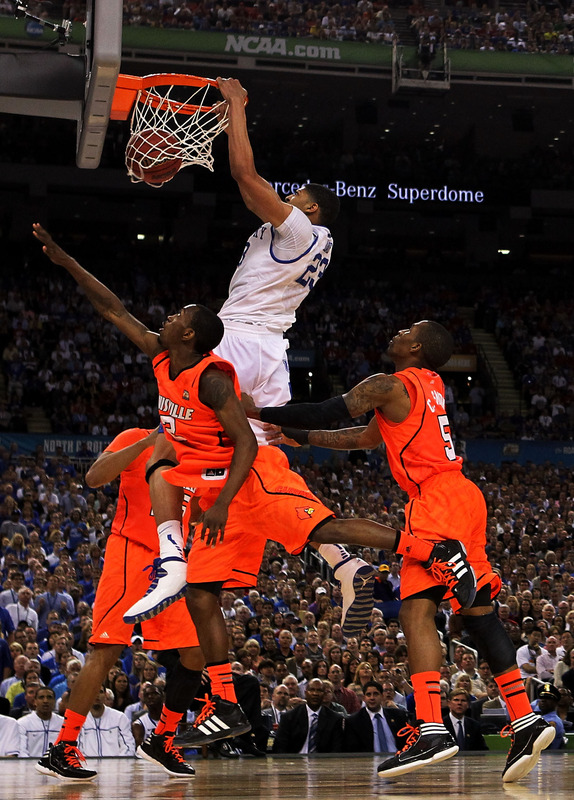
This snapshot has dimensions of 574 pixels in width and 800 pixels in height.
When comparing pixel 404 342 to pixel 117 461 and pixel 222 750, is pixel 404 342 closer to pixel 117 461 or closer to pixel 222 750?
pixel 117 461

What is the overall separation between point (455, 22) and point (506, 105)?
4834mm

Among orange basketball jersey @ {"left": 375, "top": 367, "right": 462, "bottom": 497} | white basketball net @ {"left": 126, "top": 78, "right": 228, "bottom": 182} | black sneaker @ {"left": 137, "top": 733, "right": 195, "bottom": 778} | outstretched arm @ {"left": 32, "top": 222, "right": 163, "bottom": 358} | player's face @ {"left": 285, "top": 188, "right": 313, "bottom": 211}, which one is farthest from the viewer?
white basketball net @ {"left": 126, "top": 78, "right": 228, "bottom": 182}

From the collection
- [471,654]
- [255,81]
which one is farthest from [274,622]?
[255,81]

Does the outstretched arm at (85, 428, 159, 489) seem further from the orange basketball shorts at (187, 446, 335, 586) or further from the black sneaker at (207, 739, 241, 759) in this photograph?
the black sneaker at (207, 739, 241, 759)

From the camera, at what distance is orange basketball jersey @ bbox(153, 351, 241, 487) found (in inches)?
219

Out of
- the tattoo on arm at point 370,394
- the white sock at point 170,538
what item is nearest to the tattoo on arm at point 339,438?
the tattoo on arm at point 370,394

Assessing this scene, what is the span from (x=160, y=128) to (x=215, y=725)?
3.61 meters

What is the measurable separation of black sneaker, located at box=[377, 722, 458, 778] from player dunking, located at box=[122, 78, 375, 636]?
2.39ft

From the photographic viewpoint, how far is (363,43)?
88.1ft

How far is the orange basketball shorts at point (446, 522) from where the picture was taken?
5.65 metres

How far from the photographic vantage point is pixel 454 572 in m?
5.45

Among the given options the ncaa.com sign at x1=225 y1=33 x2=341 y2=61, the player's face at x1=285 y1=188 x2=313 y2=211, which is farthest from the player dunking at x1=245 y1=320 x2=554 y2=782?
the ncaa.com sign at x1=225 y1=33 x2=341 y2=61

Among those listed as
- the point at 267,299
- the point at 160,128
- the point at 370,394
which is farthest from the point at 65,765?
the point at 160,128

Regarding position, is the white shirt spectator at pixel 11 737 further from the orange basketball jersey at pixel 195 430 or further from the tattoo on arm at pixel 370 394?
the tattoo on arm at pixel 370 394
